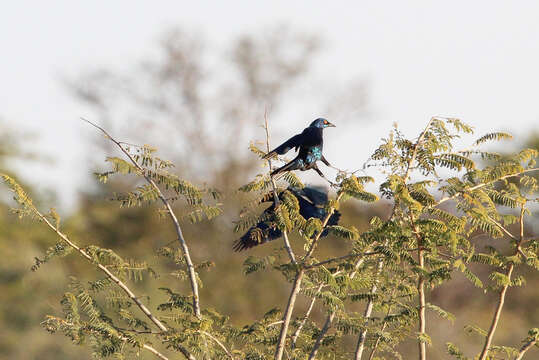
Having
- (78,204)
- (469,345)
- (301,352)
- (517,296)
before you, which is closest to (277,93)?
(78,204)

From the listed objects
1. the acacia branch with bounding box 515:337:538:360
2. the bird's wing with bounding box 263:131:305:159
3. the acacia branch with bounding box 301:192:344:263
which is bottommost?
the acacia branch with bounding box 515:337:538:360

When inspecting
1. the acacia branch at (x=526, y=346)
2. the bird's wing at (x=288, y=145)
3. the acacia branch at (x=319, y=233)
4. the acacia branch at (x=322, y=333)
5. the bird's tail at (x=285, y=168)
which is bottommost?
the acacia branch at (x=526, y=346)

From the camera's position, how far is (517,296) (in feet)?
61.3

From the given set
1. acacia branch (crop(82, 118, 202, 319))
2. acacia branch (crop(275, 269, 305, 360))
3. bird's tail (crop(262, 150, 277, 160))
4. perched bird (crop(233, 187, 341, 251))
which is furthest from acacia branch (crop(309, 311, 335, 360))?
bird's tail (crop(262, 150, 277, 160))

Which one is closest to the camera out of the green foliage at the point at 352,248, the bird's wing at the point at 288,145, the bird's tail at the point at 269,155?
the green foliage at the point at 352,248

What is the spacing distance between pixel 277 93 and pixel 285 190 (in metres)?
15.4

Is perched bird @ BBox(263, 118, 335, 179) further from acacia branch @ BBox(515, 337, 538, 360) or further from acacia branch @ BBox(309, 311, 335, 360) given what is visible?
acacia branch @ BBox(515, 337, 538, 360)

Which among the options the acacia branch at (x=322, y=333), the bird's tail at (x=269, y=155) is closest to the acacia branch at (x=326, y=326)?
the acacia branch at (x=322, y=333)

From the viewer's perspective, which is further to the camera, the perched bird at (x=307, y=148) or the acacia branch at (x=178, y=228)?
the perched bird at (x=307, y=148)

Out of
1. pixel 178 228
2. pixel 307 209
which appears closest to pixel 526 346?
pixel 307 209

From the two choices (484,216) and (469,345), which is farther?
(469,345)

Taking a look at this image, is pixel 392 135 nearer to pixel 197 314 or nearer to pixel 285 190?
pixel 285 190

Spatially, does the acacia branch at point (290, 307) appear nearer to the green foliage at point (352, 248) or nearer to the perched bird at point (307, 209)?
the green foliage at point (352, 248)

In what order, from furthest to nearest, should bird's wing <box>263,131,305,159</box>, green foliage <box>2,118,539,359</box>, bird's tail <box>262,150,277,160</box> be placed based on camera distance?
bird's wing <box>263,131,305,159</box>, bird's tail <box>262,150,277,160</box>, green foliage <box>2,118,539,359</box>
